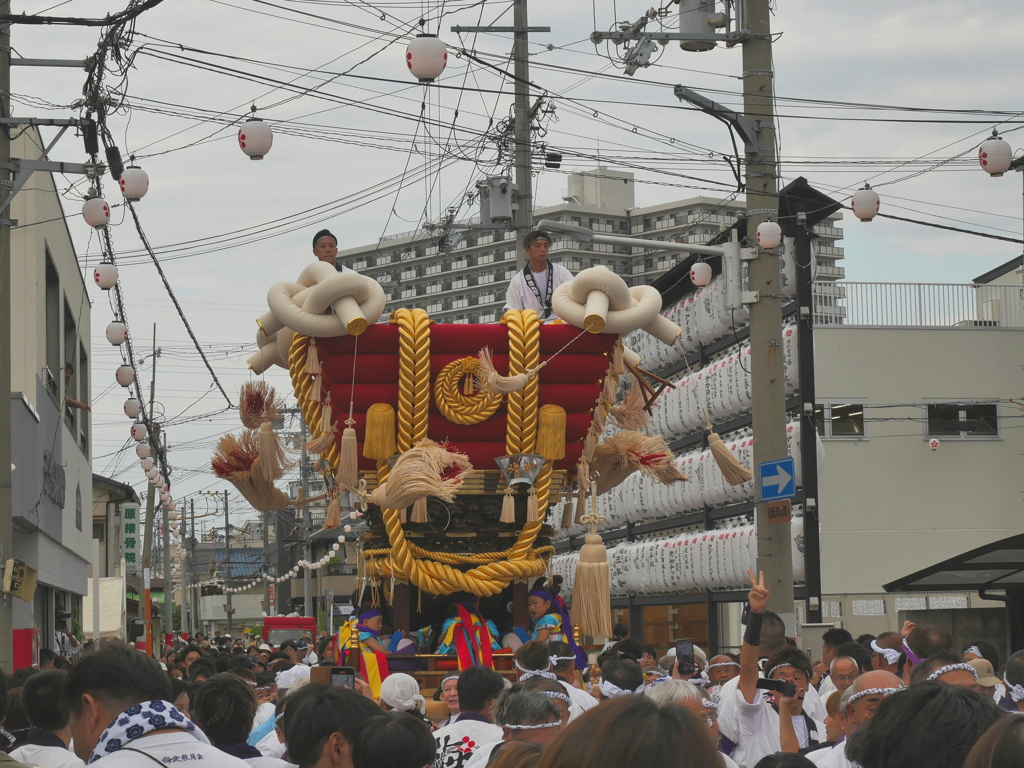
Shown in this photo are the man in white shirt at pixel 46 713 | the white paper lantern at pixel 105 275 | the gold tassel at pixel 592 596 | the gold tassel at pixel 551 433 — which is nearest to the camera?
the man in white shirt at pixel 46 713

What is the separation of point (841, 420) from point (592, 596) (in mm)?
12585

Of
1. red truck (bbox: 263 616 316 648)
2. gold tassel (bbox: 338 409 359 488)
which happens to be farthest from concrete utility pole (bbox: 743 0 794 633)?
red truck (bbox: 263 616 316 648)

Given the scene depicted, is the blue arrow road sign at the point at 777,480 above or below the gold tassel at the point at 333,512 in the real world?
above

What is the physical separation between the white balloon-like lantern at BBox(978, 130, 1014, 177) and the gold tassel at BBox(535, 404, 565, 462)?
5031mm

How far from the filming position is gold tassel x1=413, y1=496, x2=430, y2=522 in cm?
971

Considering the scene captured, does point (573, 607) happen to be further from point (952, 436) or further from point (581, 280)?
point (952, 436)

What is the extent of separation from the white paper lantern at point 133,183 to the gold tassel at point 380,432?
4169mm

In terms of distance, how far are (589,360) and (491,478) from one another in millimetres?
1160

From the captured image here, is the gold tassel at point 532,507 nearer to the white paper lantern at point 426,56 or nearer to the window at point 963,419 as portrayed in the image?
the white paper lantern at point 426,56

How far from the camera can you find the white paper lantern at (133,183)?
12.6m

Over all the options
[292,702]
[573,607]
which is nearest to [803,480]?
[573,607]

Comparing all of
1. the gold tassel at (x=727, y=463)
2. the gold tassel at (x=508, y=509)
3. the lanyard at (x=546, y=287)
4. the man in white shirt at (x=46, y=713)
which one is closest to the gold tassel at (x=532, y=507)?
the gold tassel at (x=508, y=509)

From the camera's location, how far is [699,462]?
69.9 ft

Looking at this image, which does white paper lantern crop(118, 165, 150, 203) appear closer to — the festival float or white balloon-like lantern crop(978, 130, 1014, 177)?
the festival float
